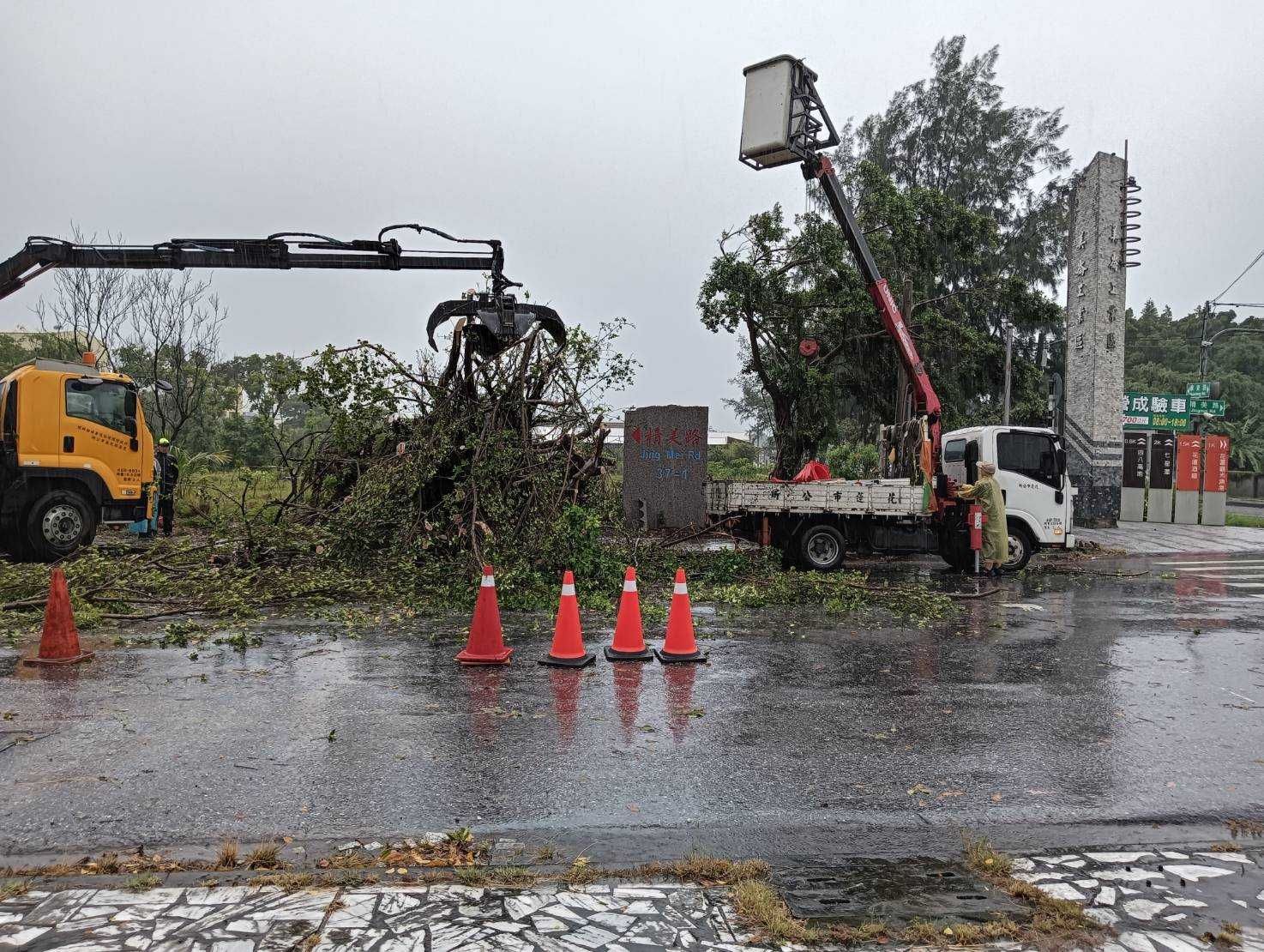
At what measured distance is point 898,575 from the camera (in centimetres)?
1397

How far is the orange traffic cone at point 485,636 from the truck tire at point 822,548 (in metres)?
7.13

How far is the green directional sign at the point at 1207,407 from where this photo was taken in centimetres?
3006

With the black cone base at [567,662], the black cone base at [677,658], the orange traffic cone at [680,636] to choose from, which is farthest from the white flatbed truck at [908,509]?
the black cone base at [567,662]

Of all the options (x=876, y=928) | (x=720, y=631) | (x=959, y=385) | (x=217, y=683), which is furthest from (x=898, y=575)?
(x=959, y=385)

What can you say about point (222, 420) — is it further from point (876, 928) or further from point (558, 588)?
point (876, 928)

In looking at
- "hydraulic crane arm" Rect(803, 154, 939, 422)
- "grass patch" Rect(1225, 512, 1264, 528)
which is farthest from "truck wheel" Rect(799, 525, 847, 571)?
"grass patch" Rect(1225, 512, 1264, 528)

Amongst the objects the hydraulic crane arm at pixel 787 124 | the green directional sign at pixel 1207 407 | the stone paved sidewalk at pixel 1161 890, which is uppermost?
the hydraulic crane arm at pixel 787 124

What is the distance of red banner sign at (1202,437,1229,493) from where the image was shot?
25.2m

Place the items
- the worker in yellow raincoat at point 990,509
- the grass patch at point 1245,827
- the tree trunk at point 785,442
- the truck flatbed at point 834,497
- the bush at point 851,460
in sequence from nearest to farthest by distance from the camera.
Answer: the grass patch at point 1245,827, the truck flatbed at point 834,497, the worker in yellow raincoat at point 990,509, the tree trunk at point 785,442, the bush at point 851,460

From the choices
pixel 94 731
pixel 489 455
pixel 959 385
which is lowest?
pixel 94 731

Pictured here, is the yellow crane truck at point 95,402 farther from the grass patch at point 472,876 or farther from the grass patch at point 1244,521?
the grass patch at point 1244,521

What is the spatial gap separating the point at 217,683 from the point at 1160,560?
16.5m

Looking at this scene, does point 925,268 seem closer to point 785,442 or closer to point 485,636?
point 785,442

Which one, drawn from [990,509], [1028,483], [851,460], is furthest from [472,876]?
[851,460]
